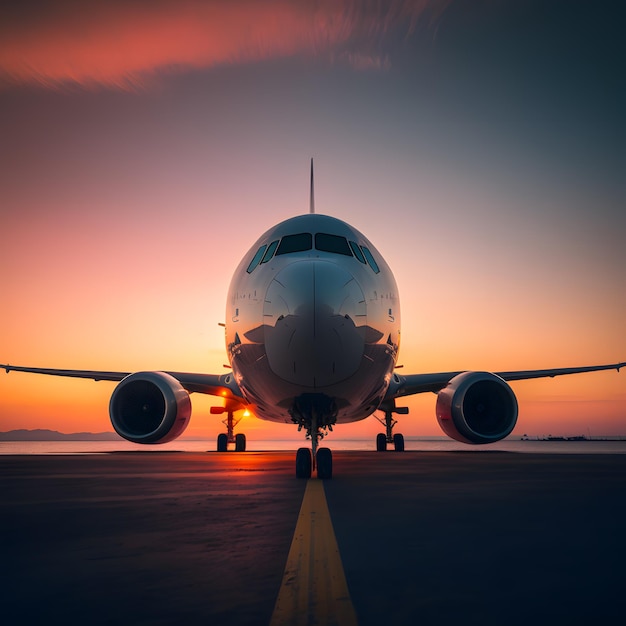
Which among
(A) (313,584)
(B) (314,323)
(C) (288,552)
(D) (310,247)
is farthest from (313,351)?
(A) (313,584)

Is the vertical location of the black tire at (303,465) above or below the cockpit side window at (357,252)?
below

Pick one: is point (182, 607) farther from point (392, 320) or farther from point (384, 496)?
point (392, 320)

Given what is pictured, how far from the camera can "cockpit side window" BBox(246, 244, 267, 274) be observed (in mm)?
10000

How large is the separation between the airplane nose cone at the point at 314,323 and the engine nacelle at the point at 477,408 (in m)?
4.20

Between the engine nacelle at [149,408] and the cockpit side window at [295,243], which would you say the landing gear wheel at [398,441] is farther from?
the cockpit side window at [295,243]

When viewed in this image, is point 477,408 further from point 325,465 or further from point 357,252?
point 325,465

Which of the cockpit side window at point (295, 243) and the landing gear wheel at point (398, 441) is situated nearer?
the cockpit side window at point (295, 243)

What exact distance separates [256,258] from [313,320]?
246cm

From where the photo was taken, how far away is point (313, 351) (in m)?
8.36

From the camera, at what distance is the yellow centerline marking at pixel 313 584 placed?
2.29m

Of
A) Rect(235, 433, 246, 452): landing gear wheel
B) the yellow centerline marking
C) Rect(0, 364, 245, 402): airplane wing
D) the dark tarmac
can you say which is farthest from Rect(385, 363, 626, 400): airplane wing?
the yellow centerline marking

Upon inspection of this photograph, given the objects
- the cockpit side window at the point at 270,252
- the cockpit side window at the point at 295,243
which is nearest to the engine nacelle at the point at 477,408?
the cockpit side window at the point at 295,243

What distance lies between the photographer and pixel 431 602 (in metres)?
2.47

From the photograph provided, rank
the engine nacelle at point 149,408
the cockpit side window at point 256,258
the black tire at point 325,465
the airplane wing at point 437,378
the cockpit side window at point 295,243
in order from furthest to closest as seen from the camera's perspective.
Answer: the airplane wing at point 437,378
the engine nacelle at point 149,408
the cockpit side window at point 256,258
the cockpit side window at point 295,243
the black tire at point 325,465
